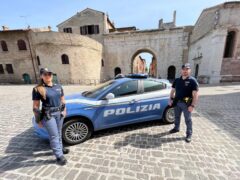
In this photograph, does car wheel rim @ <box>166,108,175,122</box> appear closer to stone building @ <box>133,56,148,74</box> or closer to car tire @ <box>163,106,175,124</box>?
car tire @ <box>163,106,175,124</box>

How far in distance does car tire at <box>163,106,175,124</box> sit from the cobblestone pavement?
205 millimetres

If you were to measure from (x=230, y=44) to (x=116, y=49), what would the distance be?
1759 centimetres

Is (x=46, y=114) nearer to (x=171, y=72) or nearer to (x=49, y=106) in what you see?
(x=49, y=106)

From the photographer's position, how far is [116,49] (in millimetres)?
24938

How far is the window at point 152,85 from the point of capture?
3.82m

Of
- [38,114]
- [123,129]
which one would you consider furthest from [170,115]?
[38,114]

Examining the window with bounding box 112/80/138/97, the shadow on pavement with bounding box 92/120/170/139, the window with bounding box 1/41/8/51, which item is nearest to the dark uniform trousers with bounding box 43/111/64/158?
the shadow on pavement with bounding box 92/120/170/139

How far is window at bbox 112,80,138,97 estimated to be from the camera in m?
3.51

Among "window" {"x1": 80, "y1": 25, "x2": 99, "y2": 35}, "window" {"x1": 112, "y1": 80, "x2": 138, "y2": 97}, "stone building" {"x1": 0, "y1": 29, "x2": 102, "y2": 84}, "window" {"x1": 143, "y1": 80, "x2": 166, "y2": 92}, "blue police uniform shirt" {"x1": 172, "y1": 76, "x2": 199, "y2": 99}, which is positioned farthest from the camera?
"window" {"x1": 80, "y1": 25, "x2": 99, "y2": 35}

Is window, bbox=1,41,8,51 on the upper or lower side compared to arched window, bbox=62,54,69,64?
upper

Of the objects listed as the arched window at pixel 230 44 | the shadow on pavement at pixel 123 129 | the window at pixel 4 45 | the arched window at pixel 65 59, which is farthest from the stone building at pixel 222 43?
the window at pixel 4 45

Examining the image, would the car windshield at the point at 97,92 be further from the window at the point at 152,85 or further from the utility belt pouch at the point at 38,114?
the utility belt pouch at the point at 38,114

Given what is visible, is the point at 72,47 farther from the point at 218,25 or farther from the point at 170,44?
the point at 218,25

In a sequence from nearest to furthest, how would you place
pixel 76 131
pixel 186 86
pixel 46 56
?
pixel 186 86
pixel 76 131
pixel 46 56
